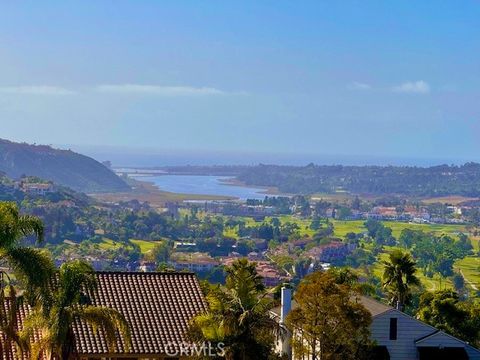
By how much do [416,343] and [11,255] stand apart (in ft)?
52.5

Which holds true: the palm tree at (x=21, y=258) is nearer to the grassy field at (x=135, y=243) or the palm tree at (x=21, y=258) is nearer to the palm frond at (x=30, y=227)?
the palm frond at (x=30, y=227)

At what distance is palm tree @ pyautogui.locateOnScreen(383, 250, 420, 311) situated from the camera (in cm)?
4166

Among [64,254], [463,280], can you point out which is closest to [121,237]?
[64,254]

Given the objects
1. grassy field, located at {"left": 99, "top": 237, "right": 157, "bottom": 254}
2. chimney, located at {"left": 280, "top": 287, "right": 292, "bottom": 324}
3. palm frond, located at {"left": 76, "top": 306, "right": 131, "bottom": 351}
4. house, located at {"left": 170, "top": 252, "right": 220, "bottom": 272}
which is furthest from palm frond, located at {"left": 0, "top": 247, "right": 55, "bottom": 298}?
grassy field, located at {"left": 99, "top": 237, "right": 157, "bottom": 254}

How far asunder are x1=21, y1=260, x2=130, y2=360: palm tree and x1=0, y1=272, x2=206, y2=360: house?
2.73m

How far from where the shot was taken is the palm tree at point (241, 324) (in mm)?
22938

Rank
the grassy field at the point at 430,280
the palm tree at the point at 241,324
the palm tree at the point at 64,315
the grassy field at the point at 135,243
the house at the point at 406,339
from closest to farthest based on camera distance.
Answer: the palm tree at the point at 64,315, the palm tree at the point at 241,324, the house at the point at 406,339, the grassy field at the point at 430,280, the grassy field at the point at 135,243

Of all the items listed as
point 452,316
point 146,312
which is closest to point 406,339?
point 146,312

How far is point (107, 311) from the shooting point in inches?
821

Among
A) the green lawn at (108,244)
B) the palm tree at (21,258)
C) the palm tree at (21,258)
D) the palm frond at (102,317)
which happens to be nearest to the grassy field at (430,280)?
the green lawn at (108,244)

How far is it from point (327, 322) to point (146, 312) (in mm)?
4661

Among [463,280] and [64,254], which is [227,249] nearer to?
[64,254]

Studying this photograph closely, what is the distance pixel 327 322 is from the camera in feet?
89.8

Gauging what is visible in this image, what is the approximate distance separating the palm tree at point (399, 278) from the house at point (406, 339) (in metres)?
9.30
